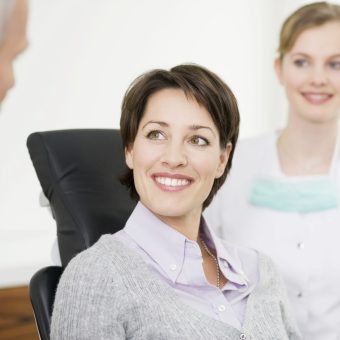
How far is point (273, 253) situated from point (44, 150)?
2.41 feet

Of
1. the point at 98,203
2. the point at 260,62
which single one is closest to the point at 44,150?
the point at 98,203

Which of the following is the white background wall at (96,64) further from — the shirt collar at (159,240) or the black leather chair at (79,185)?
the shirt collar at (159,240)

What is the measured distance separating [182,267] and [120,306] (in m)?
0.19

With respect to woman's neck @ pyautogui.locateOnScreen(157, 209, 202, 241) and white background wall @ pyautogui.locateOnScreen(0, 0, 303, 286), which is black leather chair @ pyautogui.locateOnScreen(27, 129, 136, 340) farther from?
white background wall @ pyautogui.locateOnScreen(0, 0, 303, 286)

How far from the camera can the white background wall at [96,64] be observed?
2344mm

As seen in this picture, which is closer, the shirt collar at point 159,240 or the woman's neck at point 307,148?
the shirt collar at point 159,240

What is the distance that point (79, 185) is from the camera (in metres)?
1.50

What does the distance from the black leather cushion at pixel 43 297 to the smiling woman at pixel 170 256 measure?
109 millimetres

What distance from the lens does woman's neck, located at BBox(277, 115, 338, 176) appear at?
6.28 feet

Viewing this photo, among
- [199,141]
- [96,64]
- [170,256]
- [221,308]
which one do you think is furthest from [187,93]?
[96,64]

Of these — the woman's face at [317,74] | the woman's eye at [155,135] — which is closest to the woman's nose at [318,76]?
the woman's face at [317,74]

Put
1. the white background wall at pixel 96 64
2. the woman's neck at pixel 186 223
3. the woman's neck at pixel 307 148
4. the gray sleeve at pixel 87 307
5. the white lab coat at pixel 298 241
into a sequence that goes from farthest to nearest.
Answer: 1. the white background wall at pixel 96 64
2. the woman's neck at pixel 307 148
3. the white lab coat at pixel 298 241
4. the woman's neck at pixel 186 223
5. the gray sleeve at pixel 87 307

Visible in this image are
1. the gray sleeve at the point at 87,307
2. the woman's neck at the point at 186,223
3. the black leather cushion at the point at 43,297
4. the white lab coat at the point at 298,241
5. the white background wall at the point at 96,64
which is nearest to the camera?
the gray sleeve at the point at 87,307

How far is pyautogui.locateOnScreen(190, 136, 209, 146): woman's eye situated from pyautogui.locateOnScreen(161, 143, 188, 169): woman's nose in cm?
5
